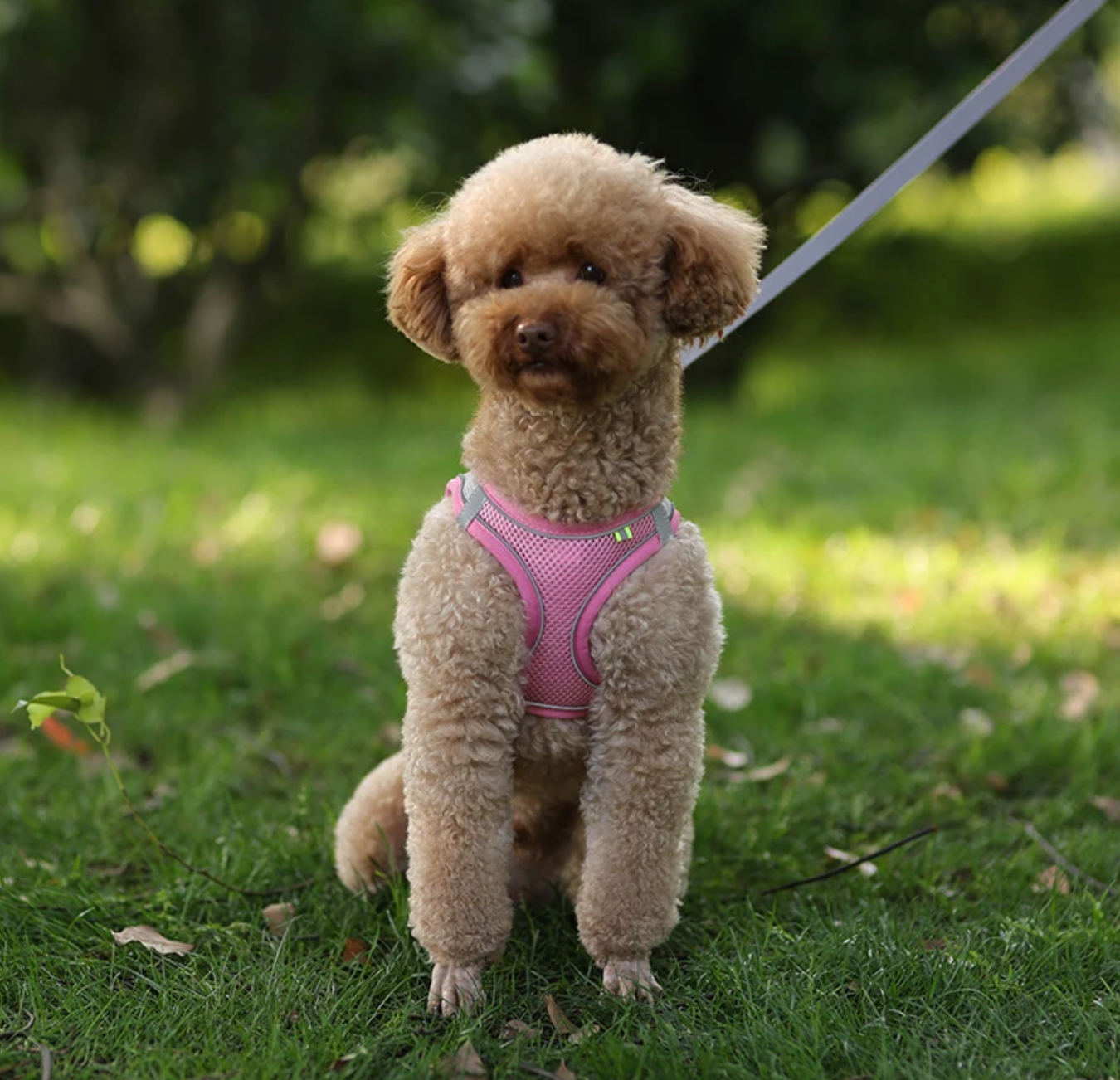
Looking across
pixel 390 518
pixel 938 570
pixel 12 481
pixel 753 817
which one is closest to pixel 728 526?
pixel 938 570

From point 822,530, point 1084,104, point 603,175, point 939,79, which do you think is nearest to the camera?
point 603,175

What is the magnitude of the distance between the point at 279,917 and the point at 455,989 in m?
0.47

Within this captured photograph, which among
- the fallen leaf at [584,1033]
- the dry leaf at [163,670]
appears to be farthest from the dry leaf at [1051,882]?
the dry leaf at [163,670]

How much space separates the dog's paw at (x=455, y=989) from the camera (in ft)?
7.82

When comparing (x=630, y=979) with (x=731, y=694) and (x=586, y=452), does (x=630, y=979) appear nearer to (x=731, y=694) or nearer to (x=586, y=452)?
(x=586, y=452)

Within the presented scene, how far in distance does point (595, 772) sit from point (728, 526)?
3216 mm

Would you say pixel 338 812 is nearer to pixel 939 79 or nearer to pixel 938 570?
pixel 938 570

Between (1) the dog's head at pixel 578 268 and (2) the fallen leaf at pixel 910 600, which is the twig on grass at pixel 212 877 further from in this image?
(2) the fallen leaf at pixel 910 600

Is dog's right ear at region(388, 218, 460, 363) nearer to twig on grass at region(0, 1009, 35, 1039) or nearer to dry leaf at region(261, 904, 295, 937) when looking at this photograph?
A: dry leaf at region(261, 904, 295, 937)

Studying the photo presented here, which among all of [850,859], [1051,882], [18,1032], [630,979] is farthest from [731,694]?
[18,1032]

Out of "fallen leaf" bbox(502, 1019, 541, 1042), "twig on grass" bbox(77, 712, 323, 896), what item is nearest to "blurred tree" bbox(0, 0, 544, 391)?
"twig on grass" bbox(77, 712, 323, 896)

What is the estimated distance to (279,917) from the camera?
269cm

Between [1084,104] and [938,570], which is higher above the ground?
[1084,104]

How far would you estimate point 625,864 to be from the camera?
7.94 ft
